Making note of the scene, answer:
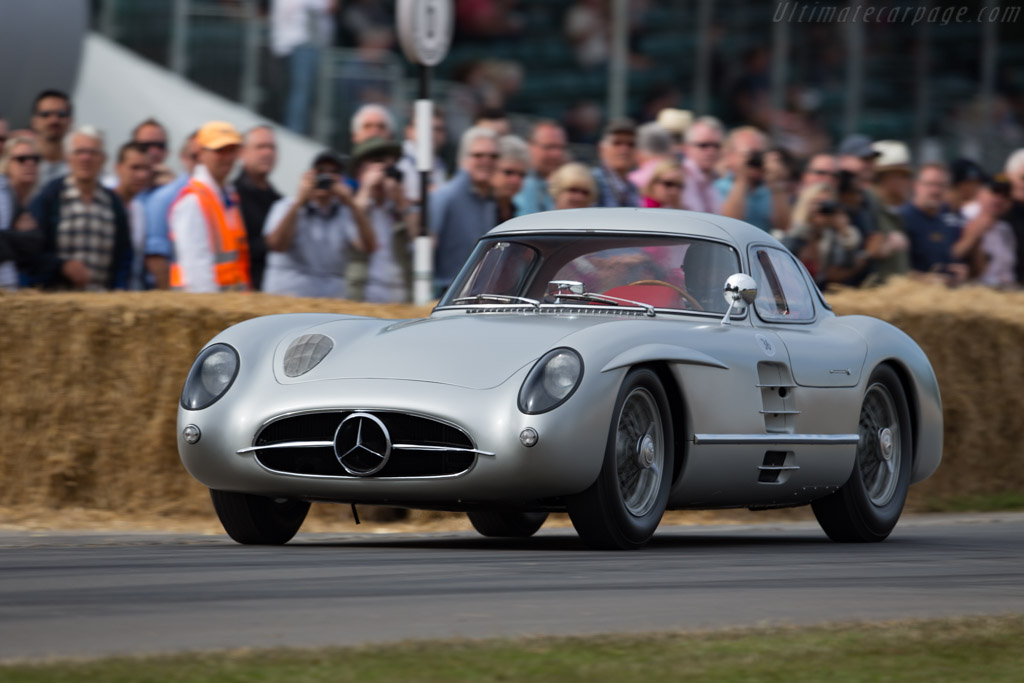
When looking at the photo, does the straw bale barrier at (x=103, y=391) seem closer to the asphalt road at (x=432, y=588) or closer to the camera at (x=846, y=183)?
the asphalt road at (x=432, y=588)

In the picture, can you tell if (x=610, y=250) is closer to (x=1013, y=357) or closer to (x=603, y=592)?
(x=603, y=592)

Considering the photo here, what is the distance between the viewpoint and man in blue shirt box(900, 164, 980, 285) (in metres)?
12.8

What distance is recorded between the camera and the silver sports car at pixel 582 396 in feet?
21.8

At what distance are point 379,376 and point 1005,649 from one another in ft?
9.01

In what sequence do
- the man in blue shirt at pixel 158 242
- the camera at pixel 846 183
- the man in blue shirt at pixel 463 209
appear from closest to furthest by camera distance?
the man in blue shirt at pixel 158 242
the man in blue shirt at pixel 463 209
the camera at pixel 846 183

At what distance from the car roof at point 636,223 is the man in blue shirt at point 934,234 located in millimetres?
4797

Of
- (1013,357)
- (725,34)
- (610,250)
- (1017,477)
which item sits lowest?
(1017,477)

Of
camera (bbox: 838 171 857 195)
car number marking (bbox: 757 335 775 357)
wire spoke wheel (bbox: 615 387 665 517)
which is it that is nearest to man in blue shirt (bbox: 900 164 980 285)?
camera (bbox: 838 171 857 195)

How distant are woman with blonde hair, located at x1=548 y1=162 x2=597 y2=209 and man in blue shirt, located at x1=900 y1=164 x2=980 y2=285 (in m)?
3.21

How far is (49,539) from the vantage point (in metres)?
7.38

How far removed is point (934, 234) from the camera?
12891 millimetres

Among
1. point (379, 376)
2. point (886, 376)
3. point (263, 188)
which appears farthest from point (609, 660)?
point (263, 188)

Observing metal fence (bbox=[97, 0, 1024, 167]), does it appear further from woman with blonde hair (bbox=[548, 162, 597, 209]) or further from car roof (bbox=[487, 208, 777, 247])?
car roof (bbox=[487, 208, 777, 247])

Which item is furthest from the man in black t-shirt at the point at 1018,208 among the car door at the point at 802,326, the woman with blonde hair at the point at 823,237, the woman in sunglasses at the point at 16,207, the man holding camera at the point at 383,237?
the woman in sunglasses at the point at 16,207
